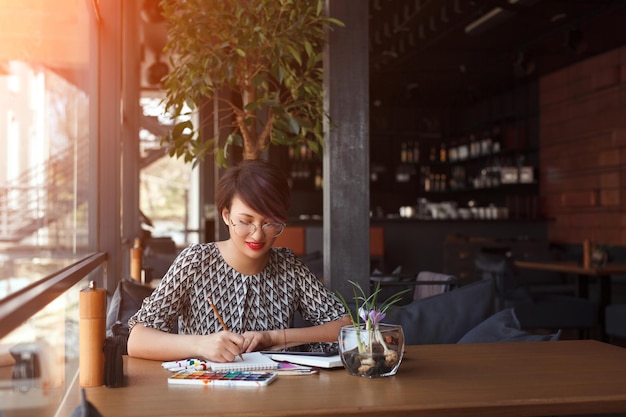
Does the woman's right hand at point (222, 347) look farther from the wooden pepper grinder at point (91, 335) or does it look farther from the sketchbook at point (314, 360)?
the wooden pepper grinder at point (91, 335)

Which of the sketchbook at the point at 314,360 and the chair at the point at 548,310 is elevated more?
the sketchbook at the point at 314,360

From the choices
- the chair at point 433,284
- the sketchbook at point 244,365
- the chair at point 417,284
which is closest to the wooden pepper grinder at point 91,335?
the sketchbook at point 244,365

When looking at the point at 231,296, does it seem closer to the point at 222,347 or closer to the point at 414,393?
the point at 222,347

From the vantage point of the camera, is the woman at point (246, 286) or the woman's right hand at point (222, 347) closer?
the woman's right hand at point (222, 347)

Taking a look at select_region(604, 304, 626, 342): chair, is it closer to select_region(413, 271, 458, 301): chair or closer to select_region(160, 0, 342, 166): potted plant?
select_region(413, 271, 458, 301): chair

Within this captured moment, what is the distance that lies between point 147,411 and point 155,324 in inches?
31.1

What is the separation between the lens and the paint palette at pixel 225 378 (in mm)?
1703

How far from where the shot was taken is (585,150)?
411 inches

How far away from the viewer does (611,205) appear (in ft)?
32.4

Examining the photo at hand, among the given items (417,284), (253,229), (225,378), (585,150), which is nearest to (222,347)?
(225,378)

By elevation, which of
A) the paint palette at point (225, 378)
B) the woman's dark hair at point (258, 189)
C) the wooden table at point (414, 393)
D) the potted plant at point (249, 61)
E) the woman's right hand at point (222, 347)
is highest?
the potted plant at point (249, 61)

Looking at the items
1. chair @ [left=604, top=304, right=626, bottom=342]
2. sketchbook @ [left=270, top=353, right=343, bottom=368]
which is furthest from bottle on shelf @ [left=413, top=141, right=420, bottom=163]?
sketchbook @ [left=270, top=353, right=343, bottom=368]

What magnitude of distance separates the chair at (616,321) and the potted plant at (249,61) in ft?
9.30

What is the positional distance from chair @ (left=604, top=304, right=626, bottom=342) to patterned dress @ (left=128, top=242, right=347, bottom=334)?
4.00 metres
